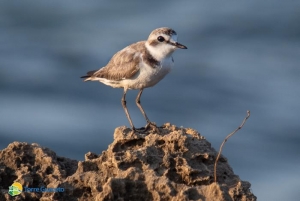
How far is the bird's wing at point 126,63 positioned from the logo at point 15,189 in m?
3.50

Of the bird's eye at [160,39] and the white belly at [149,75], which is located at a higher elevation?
the bird's eye at [160,39]

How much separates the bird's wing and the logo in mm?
3501

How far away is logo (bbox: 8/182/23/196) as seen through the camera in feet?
22.5

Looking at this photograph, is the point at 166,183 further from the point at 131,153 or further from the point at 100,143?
the point at 100,143

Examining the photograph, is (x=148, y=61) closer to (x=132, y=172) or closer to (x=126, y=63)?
(x=126, y=63)

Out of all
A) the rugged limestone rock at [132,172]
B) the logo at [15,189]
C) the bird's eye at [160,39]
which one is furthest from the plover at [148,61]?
the logo at [15,189]

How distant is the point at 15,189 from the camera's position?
6.93 meters

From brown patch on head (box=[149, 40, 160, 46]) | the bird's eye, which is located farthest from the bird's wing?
the bird's eye

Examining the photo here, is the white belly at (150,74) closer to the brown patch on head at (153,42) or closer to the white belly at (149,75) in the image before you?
the white belly at (149,75)

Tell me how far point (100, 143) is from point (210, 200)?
11.5m

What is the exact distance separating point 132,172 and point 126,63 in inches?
155

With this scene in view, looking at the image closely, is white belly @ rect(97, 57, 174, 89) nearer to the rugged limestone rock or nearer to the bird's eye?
the bird's eye

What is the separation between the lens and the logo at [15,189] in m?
6.87

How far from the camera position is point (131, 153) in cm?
686
